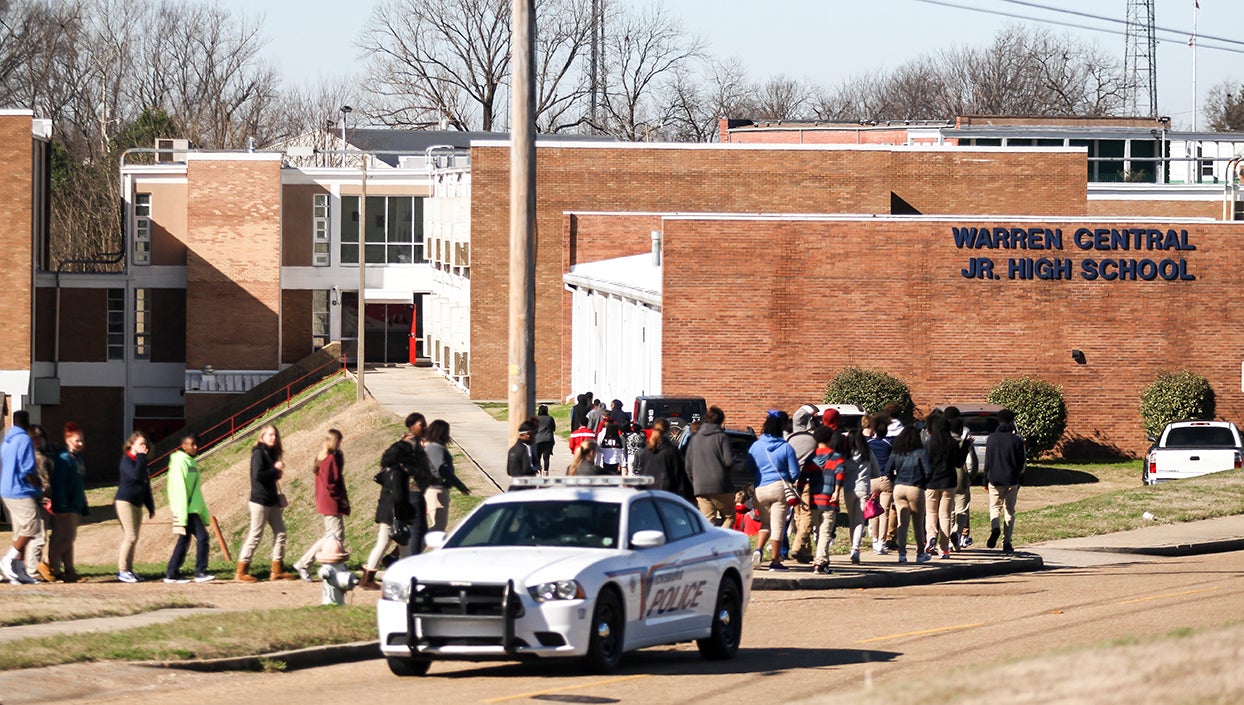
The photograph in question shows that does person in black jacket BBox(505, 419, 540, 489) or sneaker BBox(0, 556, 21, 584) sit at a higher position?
person in black jacket BBox(505, 419, 540, 489)

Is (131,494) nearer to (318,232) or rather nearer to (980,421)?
(980,421)

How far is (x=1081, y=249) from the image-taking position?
3719 cm

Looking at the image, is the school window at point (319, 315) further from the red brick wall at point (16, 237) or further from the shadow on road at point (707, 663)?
the shadow on road at point (707, 663)

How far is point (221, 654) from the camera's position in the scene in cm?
1314

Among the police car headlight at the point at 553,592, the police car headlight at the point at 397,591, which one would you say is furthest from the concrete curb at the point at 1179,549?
the police car headlight at the point at 397,591

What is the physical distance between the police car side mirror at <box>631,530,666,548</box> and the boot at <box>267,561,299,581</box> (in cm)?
699

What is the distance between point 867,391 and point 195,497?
19.9 meters

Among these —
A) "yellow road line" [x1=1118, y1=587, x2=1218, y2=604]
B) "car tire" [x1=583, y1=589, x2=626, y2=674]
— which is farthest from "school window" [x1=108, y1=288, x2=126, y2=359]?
"car tire" [x1=583, y1=589, x2=626, y2=674]

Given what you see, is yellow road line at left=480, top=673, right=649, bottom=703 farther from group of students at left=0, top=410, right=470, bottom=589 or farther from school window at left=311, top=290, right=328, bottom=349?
school window at left=311, top=290, right=328, bottom=349

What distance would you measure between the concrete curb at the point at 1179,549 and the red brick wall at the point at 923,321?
Result: 12.8 m

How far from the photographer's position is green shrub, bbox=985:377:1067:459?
36.1 m

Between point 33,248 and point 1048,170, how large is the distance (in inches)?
1244

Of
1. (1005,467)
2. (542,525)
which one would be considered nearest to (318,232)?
(1005,467)

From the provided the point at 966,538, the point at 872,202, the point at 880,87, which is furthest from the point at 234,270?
the point at 880,87
